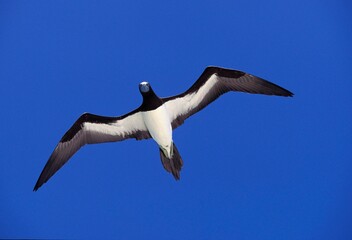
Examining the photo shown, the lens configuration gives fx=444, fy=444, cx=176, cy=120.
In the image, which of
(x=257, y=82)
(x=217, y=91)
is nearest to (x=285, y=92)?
(x=257, y=82)

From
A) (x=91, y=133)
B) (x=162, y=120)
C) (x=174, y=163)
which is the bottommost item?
(x=174, y=163)

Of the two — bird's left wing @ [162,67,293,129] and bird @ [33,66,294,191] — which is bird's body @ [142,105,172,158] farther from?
bird's left wing @ [162,67,293,129]

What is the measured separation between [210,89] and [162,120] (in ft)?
4.99

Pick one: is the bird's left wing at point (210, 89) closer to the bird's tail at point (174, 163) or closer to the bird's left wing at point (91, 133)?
the bird's tail at point (174, 163)

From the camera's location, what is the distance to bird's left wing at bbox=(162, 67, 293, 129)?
35.6 feet

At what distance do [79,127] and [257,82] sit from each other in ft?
15.0

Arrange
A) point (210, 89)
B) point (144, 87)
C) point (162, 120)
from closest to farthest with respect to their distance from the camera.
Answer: point (144, 87) < point (162, 120) < point (210, 89)

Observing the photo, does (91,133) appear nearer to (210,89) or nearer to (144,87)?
(144,87)

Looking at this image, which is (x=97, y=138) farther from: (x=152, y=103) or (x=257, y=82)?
(x=257, y=82)

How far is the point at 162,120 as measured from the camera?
1045 cm

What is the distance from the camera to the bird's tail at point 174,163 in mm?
10459

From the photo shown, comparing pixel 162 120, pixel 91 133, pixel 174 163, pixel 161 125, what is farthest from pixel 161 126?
pixel 91 133

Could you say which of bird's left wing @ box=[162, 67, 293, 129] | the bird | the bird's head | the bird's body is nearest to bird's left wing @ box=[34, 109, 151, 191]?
the bird

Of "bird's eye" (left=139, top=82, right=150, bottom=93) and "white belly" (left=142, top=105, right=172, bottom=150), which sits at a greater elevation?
"bird's eye" (left=139, top=82, right=150, bottom=93)
